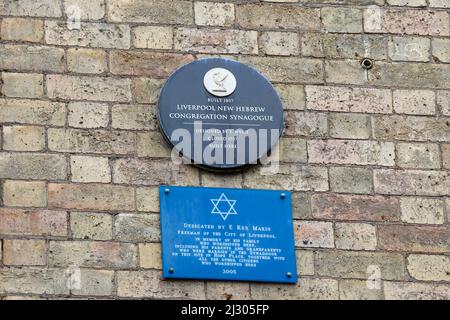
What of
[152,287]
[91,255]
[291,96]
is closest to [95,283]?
[91,255]

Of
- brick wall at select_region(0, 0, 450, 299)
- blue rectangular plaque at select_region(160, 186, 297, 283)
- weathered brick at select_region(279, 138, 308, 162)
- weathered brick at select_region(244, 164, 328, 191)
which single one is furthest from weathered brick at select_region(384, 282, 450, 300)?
weathered brick at select_region(279, 138, 308, 162)

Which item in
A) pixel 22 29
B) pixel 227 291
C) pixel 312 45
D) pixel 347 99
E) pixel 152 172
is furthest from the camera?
pixel 312 45

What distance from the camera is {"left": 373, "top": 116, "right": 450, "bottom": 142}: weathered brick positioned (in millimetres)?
7207

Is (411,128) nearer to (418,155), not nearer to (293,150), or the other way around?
(418,155)

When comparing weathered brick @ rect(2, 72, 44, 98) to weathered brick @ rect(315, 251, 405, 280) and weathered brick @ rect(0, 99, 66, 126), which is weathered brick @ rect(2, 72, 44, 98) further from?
weathered brick @ rect(315, 251, 405, 280)

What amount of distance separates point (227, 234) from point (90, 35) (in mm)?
1292

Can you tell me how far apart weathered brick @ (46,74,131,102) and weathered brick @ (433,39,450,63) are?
166cm

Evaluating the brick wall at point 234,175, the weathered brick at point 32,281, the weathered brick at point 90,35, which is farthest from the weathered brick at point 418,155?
the weathered brick at point 32,281

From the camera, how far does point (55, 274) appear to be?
260 inches

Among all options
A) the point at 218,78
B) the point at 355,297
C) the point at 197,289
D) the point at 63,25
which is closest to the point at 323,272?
the point at 355,297

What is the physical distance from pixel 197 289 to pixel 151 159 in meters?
0.72

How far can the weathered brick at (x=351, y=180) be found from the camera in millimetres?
7031

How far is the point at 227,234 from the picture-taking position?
6762mm
